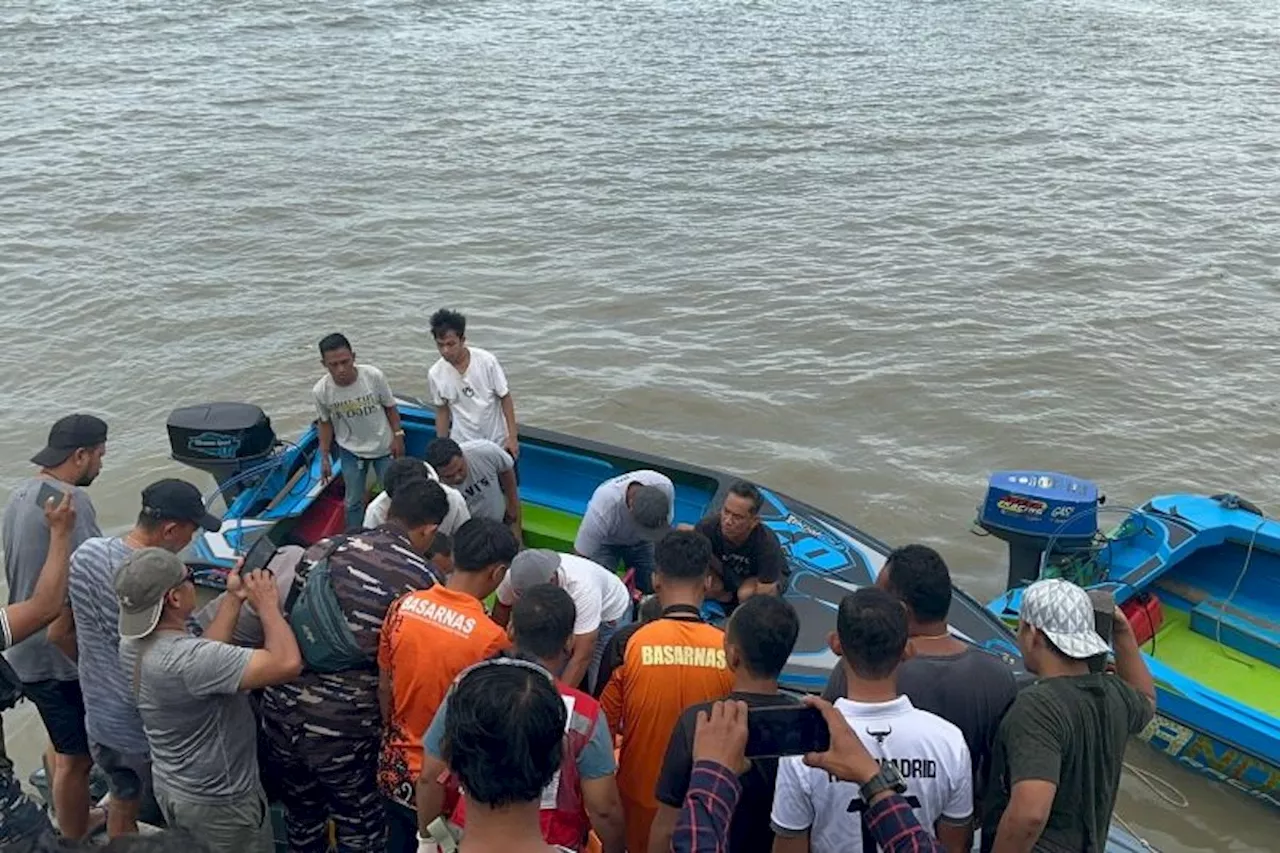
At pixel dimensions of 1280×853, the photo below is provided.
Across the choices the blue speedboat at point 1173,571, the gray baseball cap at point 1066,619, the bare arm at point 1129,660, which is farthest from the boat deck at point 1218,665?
the gray baseball cap at point 1066,619

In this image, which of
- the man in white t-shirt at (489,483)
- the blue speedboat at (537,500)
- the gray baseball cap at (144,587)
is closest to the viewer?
the gray baseball cap at (144,587)

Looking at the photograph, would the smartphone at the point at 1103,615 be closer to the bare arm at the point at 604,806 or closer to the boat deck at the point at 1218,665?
the bare arm at the point at 604,806

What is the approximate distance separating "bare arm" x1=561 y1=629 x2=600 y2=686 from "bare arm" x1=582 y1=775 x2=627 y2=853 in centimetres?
85

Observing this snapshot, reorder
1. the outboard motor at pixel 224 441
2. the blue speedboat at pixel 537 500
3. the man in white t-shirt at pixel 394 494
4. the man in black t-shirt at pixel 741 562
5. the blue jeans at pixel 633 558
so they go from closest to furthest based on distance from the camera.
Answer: the man in white t-shirt at pixel 394 494 → the man in black t-shirt at pixel 741 562 → the blue jeans at pixel 633 558 → the blue speedboat at pixel 537 500 → the outboard motor at pixel 224 441

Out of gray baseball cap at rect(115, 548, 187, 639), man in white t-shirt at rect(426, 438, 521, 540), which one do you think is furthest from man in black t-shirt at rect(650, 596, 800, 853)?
man in white t-shirt at rect(426, 438, 521, 540)

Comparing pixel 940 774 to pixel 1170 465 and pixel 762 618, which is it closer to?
pixel 762 618

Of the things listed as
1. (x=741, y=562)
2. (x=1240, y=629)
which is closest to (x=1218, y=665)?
(x=1240, y=629)

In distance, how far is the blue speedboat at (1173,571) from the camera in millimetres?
6471

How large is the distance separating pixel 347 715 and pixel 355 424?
343cm

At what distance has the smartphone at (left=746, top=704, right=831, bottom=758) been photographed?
2.85 metres

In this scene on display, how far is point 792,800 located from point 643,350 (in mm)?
8700

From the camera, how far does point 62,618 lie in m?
4.02

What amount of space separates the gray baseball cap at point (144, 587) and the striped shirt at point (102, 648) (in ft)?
1.22

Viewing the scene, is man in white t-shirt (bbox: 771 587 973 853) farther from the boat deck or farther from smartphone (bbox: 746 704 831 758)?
the boat deck
